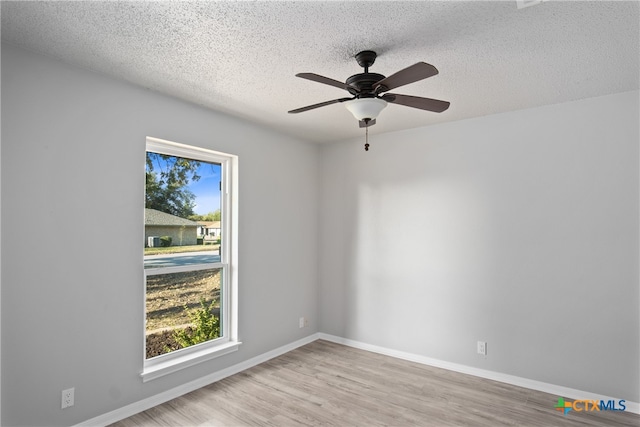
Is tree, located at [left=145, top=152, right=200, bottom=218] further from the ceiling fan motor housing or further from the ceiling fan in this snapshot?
the ceiling fan motor housing

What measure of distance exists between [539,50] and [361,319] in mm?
3204

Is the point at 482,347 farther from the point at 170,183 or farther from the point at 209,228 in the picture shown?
the point at 170,183

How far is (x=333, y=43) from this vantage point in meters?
2.13

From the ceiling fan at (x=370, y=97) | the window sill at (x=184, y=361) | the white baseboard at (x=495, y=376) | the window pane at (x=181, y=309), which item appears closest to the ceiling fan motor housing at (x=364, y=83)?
the ceiling fan at (x=370, y=97)

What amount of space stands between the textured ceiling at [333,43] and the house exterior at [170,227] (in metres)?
1.05

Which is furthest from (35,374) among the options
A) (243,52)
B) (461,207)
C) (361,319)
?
(461,207)

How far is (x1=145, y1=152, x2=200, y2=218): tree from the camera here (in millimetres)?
3045

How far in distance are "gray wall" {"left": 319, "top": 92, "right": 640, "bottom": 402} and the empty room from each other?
19mm

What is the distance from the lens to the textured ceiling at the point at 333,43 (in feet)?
5.96

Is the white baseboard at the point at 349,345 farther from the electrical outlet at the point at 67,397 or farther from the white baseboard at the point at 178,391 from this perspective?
the electrical outlet at the point at 67,397

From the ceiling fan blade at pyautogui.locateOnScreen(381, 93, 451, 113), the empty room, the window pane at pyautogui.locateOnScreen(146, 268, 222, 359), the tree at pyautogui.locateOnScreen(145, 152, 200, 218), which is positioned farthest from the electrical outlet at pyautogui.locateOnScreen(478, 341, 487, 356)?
the tree at pyautogui.locateOnScreen(145, 152, 200, 218)

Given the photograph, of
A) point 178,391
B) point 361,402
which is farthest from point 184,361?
point 361,402

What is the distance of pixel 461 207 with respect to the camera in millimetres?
3637

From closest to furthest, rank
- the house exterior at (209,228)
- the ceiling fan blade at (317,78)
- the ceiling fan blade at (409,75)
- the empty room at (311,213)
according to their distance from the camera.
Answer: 1. the ceiling fan blade at (409,75)
2. the ceiling fan blade at (317,78)
3. the empty room at (311,213)
4. the house exterior at (209,228)
